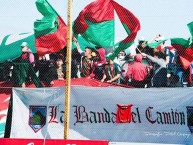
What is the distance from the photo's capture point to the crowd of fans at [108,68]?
10461 millimetres

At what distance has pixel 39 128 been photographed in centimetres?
1003

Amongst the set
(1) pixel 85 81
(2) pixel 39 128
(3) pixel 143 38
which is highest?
(3) pixel 143 38

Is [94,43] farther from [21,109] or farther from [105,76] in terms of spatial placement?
[21,109]

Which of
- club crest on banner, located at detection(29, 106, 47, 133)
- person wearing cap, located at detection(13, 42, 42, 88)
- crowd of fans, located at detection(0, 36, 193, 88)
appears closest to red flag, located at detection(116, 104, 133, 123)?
crowd of fans, located at detection(0, 36, 193, 88)

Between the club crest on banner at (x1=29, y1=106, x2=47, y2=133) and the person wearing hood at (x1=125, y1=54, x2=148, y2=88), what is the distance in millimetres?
1817

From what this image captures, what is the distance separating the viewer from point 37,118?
10.1 m

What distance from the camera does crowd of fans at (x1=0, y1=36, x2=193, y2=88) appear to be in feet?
34.3

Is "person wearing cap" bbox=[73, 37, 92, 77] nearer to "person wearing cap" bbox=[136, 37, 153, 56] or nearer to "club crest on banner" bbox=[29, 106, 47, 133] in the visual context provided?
"person wearing cap" bbox=[136, 37, 153, 56]

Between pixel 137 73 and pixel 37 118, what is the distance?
2.13 metres

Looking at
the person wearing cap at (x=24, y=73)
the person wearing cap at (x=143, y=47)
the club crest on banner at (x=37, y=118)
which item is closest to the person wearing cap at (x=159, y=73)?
the person wearing cap at (x=143, y=47)

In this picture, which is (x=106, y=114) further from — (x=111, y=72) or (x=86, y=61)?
(x=86, y=61)

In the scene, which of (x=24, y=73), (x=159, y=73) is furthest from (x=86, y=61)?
(x=159, y=73)

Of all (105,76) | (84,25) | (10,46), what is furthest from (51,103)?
(10,46)

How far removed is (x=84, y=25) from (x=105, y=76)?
1.49m
